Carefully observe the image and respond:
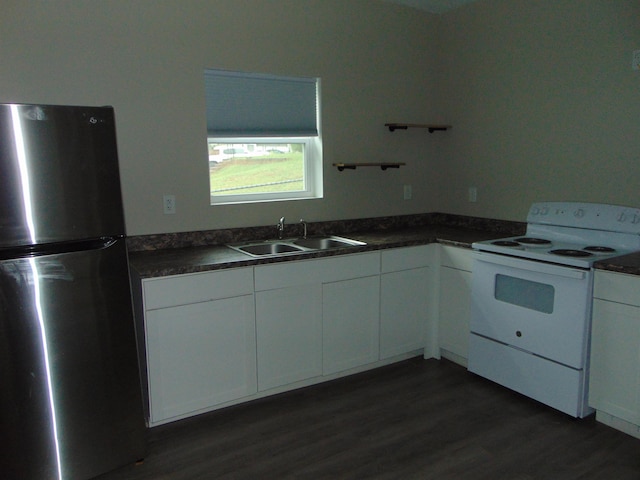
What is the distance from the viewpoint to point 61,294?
6.32 feet

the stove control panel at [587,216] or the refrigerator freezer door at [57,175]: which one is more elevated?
the refrigerator freezer door at [57,175]

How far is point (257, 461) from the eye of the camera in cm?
227

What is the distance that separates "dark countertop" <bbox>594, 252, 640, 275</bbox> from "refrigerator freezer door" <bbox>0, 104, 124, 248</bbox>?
2.25m

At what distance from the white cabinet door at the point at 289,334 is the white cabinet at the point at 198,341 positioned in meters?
0.07

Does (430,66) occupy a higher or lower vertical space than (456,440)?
higher

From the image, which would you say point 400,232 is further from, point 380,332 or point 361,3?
point 361,3

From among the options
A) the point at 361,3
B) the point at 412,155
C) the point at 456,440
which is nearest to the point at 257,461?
the point at 456,440

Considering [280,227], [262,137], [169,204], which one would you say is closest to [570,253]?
[280,227]

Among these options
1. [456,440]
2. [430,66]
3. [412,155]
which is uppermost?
[430,66]

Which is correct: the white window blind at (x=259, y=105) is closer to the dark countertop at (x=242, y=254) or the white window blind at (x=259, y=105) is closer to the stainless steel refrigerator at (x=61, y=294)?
the dark countertop at (x=242, y=254)

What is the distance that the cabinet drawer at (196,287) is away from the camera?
7.78ft

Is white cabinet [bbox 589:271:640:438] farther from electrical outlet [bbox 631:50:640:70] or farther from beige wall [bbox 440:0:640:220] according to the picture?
electrical outlet [bbox 631:50:640:70]

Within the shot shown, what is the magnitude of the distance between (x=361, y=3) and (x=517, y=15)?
1055 millimetres

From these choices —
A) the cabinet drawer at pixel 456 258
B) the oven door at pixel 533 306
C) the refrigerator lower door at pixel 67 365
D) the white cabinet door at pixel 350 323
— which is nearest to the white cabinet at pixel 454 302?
the cabinet drawer at pixel 456 258
